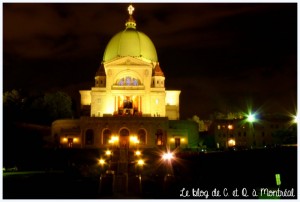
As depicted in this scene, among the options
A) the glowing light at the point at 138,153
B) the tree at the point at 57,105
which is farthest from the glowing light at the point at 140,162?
the tree at the point at 57,105

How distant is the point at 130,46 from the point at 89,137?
60.2 feet

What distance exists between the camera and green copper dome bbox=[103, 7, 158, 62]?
271 ft

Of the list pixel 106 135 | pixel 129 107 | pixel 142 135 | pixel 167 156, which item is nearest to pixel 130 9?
pixel 129 107

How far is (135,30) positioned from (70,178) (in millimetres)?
39609

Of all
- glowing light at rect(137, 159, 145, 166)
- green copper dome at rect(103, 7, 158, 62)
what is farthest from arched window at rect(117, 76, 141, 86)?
glowing light at rect(137, 159, 145, 166)

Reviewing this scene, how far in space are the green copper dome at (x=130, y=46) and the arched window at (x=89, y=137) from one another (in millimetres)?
15405

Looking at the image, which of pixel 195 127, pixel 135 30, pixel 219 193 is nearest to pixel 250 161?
pixel 219 193

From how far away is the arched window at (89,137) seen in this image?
70.8 metres

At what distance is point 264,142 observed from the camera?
84.1 meters

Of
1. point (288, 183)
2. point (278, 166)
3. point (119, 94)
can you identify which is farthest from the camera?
point (119, 94)

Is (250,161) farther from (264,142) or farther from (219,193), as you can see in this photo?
(264,142)

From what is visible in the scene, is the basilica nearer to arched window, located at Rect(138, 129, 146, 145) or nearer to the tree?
arched window, located at Rect(138, 129, 146, 145)

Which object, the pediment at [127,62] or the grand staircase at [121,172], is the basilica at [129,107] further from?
the grand staircase at [121,172]

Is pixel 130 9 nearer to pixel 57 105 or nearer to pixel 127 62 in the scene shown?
pixel 127 62
